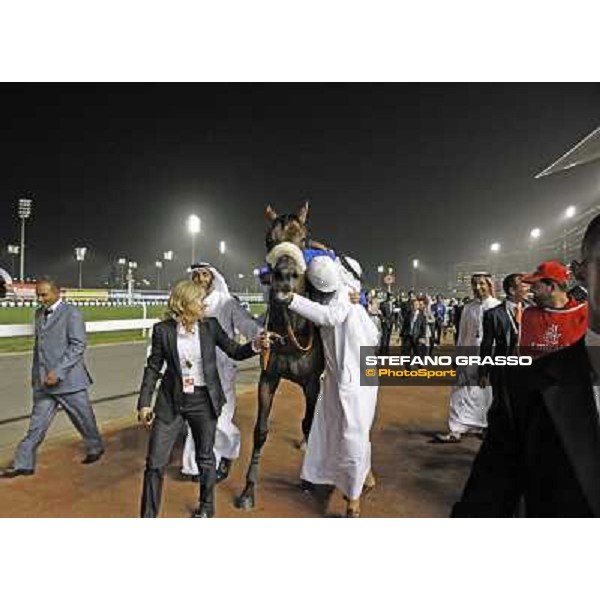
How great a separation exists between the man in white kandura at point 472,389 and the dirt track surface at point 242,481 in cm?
19

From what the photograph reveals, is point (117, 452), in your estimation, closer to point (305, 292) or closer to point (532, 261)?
point (305, 292)

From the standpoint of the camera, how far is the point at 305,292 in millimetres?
4035

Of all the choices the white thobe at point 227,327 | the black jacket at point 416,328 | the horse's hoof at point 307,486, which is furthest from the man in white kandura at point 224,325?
the black jacket at point 416,328

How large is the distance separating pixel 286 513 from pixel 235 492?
0.53 metres

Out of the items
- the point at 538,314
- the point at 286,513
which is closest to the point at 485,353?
the point at 538,314

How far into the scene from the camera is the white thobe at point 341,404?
12.2 ft

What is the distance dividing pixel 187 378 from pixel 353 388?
1.17 metres

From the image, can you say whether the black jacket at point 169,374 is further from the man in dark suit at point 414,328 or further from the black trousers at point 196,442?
the man in dark suit at point 414,328

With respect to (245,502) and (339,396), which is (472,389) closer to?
(339,396)

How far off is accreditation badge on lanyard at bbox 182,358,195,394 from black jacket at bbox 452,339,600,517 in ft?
7.23

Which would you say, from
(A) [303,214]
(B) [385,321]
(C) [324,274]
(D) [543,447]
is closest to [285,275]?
(C) [324,274]

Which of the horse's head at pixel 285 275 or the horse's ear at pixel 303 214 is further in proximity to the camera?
the horse's ear at pixel 303 214

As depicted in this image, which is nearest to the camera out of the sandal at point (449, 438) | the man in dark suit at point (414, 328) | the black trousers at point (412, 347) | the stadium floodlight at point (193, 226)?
the sandal at point (449, 438)

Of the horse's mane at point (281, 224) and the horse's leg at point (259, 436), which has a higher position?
the horse's mane at point (281, 224)
